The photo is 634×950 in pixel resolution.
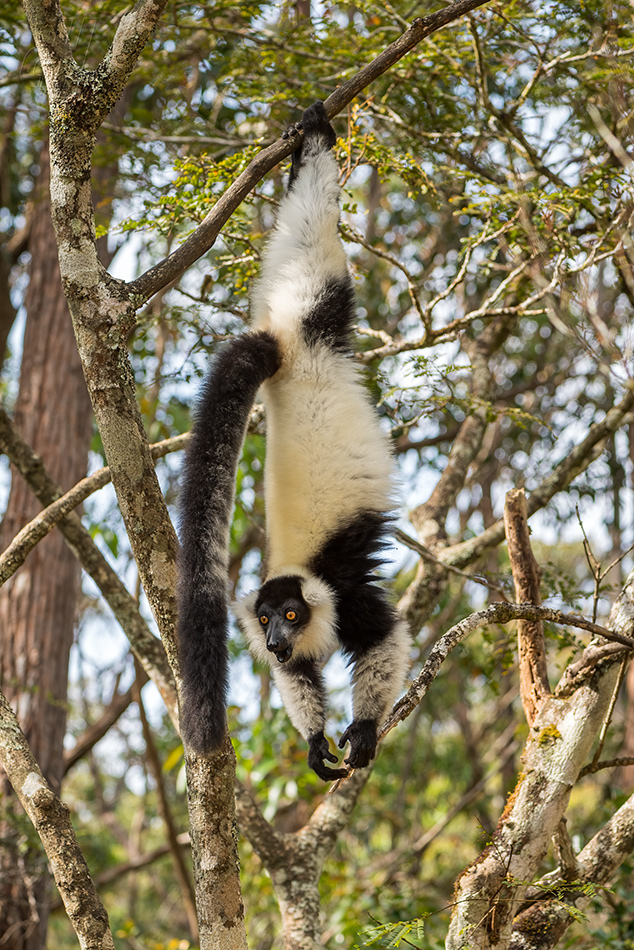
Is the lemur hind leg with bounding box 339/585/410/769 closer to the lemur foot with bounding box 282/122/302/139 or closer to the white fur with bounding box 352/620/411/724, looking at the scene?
the white fur with bounding box 352/620/411/724

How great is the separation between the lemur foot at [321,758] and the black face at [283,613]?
36cm

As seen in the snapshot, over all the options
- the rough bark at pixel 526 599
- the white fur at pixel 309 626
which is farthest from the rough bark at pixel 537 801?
the white fur at pixel 309 626

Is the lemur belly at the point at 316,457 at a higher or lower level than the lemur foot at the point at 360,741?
higher

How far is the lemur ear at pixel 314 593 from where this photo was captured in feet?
9.76

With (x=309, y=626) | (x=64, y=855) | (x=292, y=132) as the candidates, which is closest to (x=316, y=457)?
(x=309, y=626)

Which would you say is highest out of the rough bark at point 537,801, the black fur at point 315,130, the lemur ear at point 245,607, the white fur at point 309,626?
the black fur at point 315,130

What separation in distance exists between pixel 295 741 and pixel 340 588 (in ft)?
12.7

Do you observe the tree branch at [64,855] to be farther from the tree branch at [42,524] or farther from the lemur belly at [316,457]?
the lemur belly at [316,457]

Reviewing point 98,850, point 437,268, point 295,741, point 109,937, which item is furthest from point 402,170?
point 98,850

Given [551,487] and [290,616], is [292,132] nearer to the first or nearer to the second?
[290,616]

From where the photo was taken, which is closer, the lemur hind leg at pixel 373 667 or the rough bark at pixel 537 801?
the rough bark at pixel 537 801

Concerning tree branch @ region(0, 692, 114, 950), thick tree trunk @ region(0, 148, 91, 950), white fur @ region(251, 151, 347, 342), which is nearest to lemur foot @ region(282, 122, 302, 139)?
white fur @ region(251, 151, 347, 342)

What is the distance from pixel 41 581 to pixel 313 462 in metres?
3.50

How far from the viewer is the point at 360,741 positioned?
116 inches
